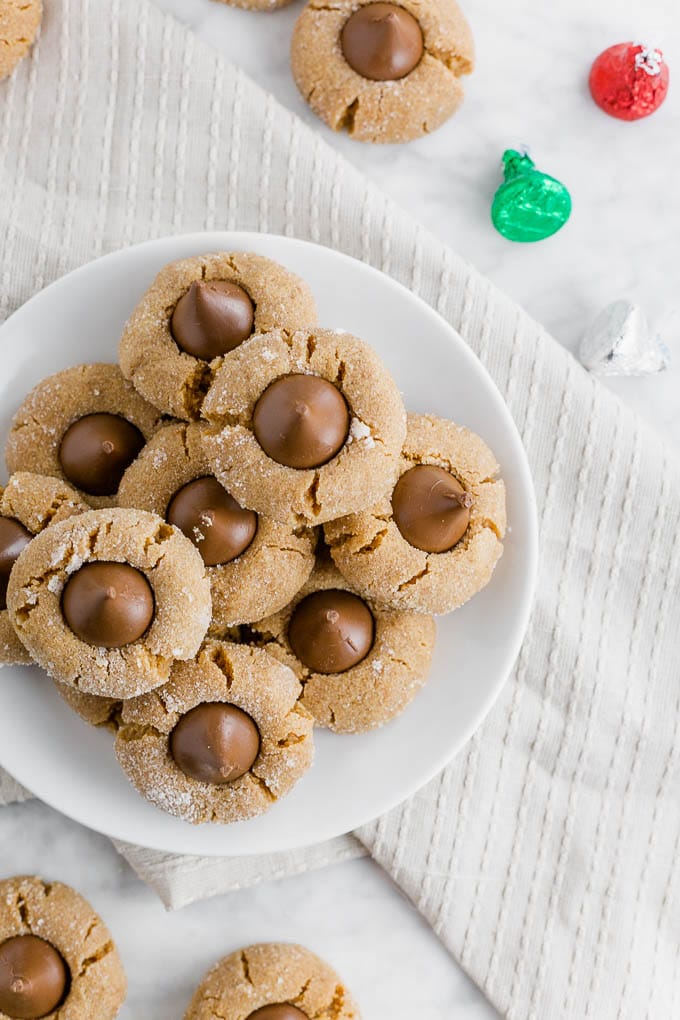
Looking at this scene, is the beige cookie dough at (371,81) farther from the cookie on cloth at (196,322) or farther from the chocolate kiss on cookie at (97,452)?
the chocolate kiss on cookie at (97,452)

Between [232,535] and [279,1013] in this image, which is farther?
[279,1013]

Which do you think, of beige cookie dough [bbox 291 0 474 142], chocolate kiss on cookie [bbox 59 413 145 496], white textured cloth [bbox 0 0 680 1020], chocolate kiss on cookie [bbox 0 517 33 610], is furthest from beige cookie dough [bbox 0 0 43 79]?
chocolate kiss on cookie [bbox 0 517 33 610]

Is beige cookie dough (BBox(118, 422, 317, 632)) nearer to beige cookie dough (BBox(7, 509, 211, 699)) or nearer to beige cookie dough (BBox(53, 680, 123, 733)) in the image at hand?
beige cookie dough (BBox(7, 509, 211, 699))

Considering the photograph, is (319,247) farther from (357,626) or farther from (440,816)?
(440,816)

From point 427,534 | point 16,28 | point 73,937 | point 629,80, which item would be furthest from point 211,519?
point 629,80

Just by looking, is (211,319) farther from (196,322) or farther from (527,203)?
(527,203)

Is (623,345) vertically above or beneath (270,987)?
above
